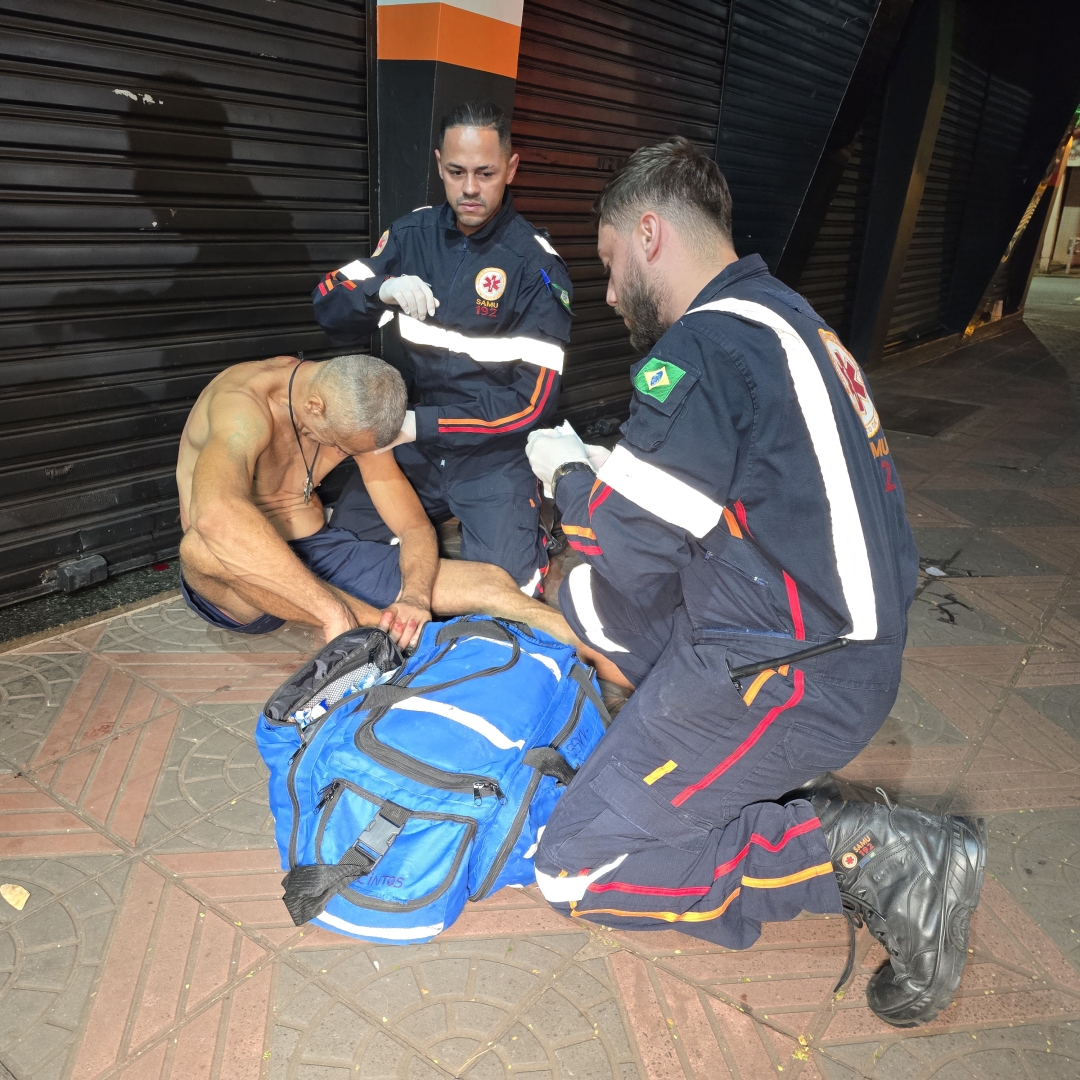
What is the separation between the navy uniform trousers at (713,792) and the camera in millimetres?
1861

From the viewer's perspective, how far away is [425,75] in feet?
12.7

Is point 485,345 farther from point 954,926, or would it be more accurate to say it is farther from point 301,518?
point 954,926

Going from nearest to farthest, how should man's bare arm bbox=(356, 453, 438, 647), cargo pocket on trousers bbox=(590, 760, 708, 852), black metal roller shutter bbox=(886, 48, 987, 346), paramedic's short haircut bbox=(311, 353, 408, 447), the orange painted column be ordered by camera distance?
cargo pocket on trousers bbox=(590, 760, 708, 852)
paramedic's short haircut bbox=(311, 353, 408, 447)
man's bare arm bbox=(356, 453, 438, 647)
the orange painted column
black metal roller shutter bbox=(886, 48, 987, 346)

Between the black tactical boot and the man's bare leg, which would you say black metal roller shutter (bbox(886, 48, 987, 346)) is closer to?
the man's bare leg

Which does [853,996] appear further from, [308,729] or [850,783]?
[308,729]

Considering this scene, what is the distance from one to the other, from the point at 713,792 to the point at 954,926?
0.62m

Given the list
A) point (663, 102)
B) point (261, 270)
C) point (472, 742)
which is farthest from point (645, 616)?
point (663, 102)

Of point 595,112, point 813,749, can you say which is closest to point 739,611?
point 813,749

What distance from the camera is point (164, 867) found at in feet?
7.16

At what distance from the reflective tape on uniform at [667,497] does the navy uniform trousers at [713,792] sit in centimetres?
36

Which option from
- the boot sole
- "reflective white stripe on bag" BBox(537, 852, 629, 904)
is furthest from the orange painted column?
the boot sole

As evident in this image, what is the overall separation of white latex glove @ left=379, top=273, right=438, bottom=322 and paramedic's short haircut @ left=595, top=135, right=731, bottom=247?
158 cm

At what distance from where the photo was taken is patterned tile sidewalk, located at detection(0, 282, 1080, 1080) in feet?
5.82

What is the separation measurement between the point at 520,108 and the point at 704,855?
4351 mm
